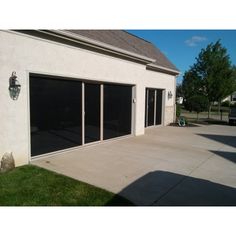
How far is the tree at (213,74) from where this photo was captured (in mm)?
21969

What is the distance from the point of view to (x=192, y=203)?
3.90 meters

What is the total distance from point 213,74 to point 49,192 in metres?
21.8

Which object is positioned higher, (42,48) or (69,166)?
(42,48)

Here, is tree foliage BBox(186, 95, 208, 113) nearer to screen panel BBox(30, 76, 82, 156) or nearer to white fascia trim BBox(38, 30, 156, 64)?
white fascia trim BBox(38, 30, 156, 64)

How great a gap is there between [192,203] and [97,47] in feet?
18.7

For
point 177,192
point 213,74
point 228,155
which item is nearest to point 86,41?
point 177,192

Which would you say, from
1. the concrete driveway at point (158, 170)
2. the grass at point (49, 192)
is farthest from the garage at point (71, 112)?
the grass at point (49, 192)

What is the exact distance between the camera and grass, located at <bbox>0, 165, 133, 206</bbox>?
3.83m

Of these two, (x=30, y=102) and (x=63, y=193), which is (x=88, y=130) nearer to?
(x=30, y=102)

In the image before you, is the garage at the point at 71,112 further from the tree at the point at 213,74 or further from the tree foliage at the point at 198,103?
the tree at the point at 213,74

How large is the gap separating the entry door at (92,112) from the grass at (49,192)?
9.66ft

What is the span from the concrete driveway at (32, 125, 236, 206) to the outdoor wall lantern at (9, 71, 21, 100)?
185 centimetres
